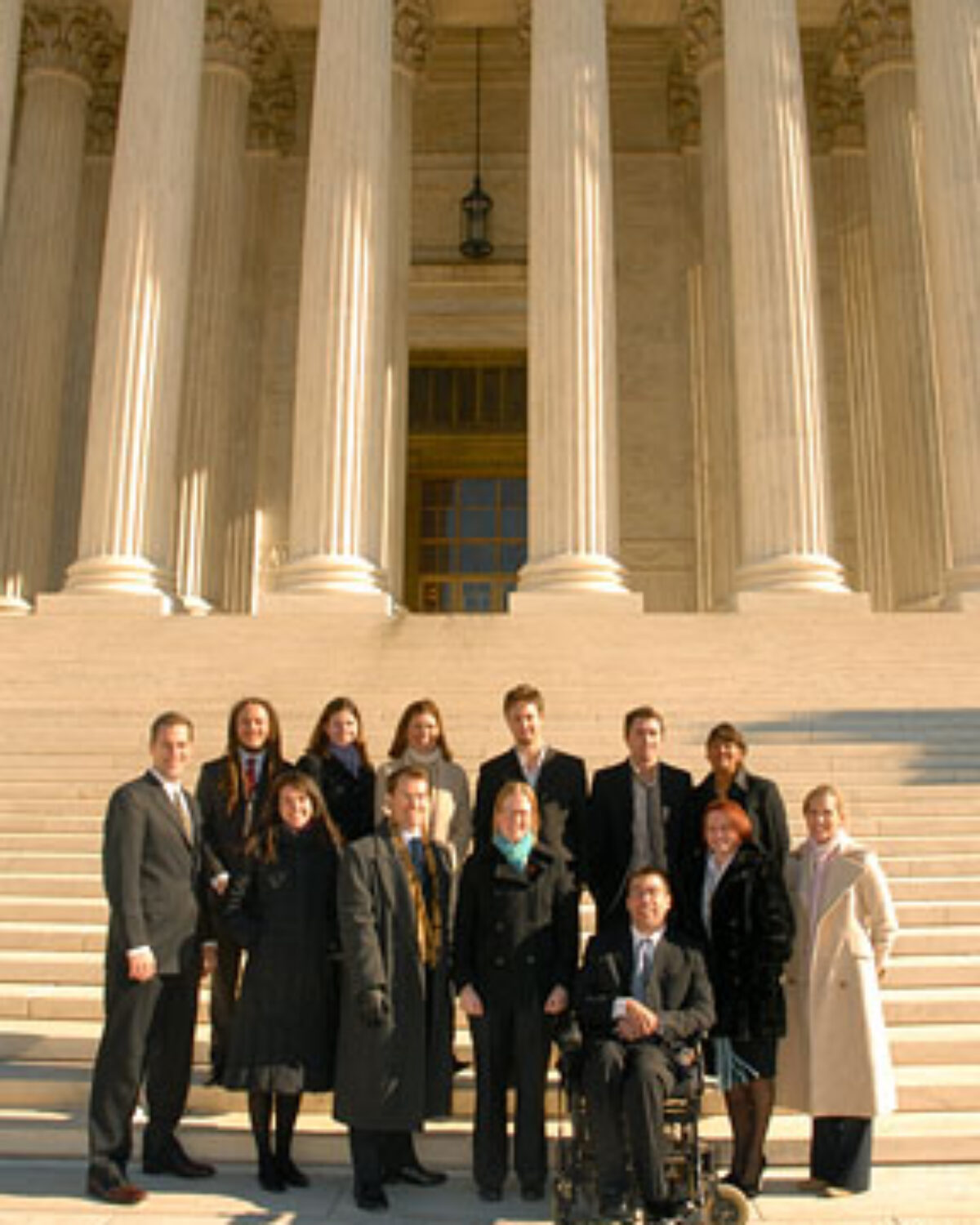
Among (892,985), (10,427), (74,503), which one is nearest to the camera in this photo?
(892,985)

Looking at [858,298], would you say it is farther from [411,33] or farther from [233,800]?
[233,800]

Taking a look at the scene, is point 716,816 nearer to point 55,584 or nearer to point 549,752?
point 549,752

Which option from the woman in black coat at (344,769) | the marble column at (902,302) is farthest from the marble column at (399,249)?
the woman in black coat at (344,769)

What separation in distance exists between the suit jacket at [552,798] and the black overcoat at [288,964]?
114 cm

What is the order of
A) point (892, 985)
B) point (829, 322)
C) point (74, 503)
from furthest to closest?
point (829, 322)
point (74, 503)
point (892, 985)

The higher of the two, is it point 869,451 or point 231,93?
point 231,93

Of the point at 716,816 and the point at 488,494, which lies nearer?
the point at 716,816

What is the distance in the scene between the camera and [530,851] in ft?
25.5

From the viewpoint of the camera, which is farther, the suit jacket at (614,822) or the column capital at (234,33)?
the column capital at (234,33)

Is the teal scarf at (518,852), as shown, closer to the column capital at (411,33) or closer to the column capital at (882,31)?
the column capital at (411,33)

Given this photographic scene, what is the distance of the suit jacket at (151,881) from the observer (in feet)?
Result: 25.1

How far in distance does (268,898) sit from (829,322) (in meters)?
31.3

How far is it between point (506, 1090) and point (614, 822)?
1.92 meters

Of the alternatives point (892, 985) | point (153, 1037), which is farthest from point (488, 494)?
point (153, 1037)
